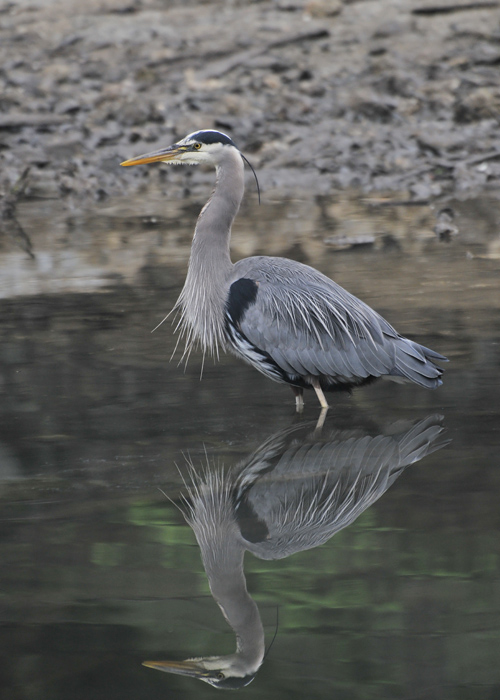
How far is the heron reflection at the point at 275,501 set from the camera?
4000mm

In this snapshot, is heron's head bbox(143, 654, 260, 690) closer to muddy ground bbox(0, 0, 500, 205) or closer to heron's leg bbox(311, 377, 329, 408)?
heron's leg bbox(311, 377, 329, 408)

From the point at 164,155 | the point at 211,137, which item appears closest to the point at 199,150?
the point at 211,137

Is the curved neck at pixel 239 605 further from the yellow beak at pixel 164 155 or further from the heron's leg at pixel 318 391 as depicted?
the yellow beak at pixel 164 155

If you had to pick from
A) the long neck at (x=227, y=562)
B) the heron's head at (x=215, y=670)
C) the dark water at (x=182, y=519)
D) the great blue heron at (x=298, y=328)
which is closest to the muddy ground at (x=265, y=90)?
the dark water at (x=182, y=519)

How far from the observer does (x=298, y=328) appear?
6.87 m

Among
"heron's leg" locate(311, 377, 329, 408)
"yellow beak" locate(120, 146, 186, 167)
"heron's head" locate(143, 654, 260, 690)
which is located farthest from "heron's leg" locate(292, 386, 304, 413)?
"heron's head" locate(143, 654, 260, 690)

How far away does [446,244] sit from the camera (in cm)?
1121

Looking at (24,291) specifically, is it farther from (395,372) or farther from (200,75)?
(200,75)

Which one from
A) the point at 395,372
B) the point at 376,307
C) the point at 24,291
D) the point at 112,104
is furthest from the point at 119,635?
the point at 112,104

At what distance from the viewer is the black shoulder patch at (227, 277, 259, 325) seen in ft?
22.6

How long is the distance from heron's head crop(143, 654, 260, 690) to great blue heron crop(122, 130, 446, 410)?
3.10 metres

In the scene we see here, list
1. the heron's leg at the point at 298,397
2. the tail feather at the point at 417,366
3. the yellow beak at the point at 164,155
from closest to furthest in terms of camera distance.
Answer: the tail feather at the point at 417,366
the heron's leg at the point at 298,397
the yellow beak at the point at 164,155

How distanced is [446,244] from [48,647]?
8.06 meters

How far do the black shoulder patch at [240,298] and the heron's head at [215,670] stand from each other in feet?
10.9
